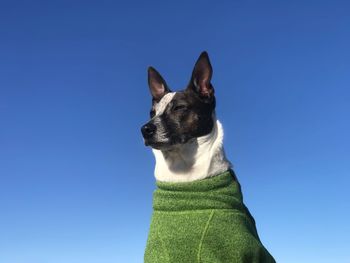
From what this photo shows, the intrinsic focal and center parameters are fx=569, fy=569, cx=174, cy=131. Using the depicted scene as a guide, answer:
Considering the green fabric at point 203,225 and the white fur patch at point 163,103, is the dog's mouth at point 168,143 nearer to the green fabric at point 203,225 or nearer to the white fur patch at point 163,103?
the green fabric at point 203,225

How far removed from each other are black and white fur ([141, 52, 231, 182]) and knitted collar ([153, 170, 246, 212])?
0.34 feet

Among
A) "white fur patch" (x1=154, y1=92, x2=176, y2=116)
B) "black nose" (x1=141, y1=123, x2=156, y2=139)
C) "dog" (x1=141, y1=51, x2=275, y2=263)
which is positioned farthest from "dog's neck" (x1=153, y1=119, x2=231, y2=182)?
"white fur patch" (x1=154, y1=92, x2=176, y2=116)

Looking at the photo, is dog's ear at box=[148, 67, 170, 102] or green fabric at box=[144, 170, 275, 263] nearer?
green fabric at box=[144, 170, 275, 263]

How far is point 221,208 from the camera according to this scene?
7.21 meters

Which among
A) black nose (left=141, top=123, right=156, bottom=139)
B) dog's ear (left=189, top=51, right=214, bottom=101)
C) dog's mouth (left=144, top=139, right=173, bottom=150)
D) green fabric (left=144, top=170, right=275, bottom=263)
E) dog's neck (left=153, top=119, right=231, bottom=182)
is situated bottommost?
green fabric (left=144, top=170, right=275, bottom=263)

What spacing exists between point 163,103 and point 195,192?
1635mm

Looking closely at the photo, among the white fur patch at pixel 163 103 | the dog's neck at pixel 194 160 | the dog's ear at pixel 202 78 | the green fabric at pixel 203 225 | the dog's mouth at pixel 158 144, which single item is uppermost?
the dog's ear at pixel 202 78

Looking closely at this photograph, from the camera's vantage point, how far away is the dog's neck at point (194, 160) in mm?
7469

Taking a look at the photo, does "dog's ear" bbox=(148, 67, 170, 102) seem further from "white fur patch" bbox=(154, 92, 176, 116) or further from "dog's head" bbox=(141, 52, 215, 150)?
"white fur patch" bbox=(154, 92, 176, 116)

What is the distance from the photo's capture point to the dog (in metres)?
6.92

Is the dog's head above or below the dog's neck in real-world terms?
above

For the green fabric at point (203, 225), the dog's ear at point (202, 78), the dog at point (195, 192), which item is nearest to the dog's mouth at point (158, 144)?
the dog at point (195, 192)

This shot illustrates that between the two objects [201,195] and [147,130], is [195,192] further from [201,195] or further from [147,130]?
[147,130]

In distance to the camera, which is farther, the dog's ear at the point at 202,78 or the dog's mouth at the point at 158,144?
the dog's ear at the point at 202,78
